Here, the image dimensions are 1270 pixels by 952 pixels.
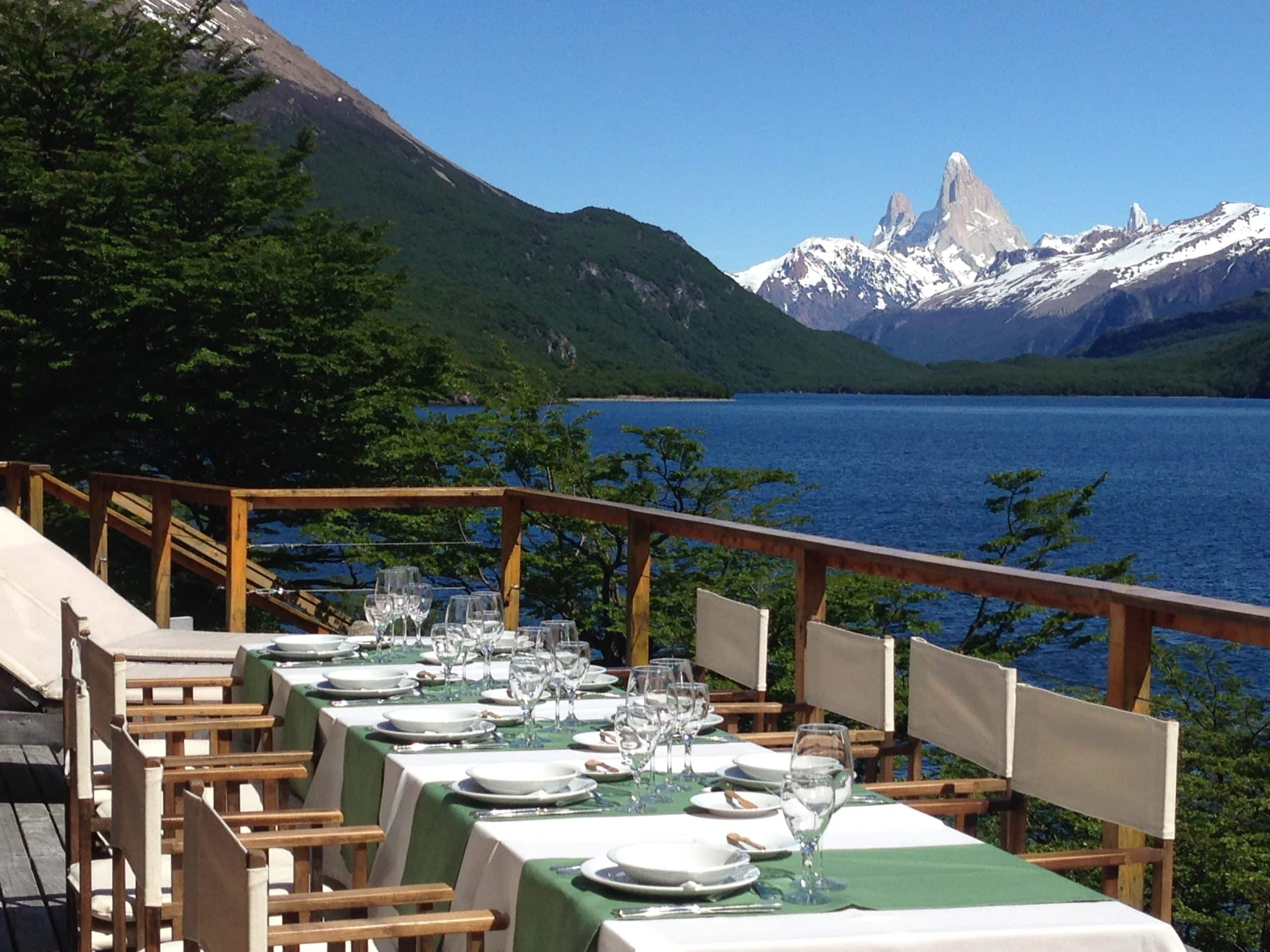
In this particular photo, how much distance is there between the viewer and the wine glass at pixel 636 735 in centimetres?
219

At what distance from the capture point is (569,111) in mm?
37562

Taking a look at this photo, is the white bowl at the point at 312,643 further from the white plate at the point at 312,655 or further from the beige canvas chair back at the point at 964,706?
the beige canvas chair back at the point at 964,706

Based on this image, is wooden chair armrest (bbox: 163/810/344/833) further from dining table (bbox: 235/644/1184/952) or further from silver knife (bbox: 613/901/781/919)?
silver knife (bbox: 613/901/781/919)

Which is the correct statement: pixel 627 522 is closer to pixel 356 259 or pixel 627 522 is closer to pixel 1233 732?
pixel 1233 732

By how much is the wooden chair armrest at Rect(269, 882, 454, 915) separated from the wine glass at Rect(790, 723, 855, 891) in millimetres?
581

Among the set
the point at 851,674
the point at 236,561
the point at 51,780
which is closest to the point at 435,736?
the point at 851,674

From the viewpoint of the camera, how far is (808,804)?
1.76 m

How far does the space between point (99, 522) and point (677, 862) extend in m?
6.36

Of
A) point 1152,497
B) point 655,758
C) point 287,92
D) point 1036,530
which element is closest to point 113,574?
point 1036,530

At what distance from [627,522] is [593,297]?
12391 cm

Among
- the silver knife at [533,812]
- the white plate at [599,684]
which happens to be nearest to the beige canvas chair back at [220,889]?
the silver knife at [533,812]

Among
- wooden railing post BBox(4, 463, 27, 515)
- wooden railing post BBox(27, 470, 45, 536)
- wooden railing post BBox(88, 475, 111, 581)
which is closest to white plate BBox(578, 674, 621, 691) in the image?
wooden railing post BBox(88, 475, 111, 581)

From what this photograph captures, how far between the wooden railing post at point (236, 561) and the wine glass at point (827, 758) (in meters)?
4.91

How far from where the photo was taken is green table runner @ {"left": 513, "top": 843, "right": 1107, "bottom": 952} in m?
1.75
